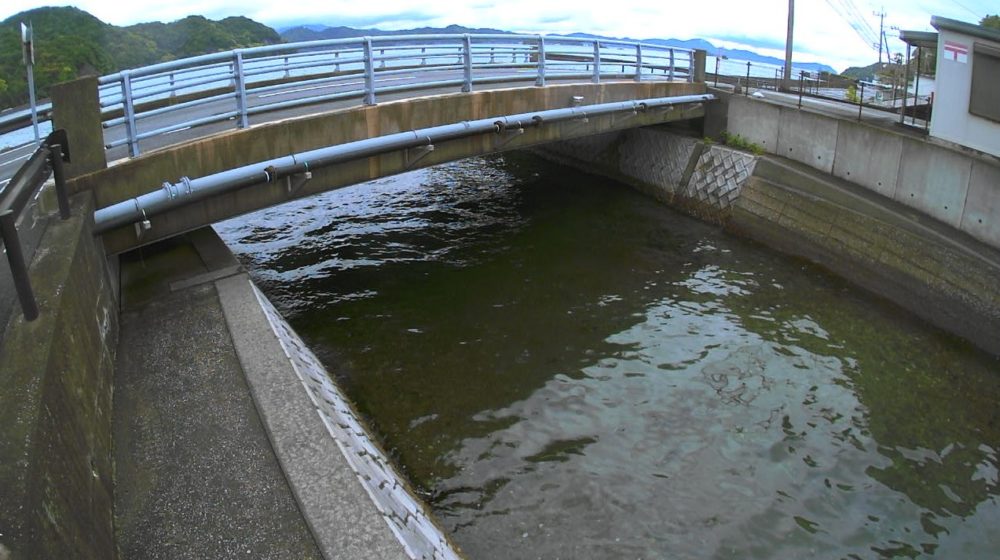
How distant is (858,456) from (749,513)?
2.05 meters

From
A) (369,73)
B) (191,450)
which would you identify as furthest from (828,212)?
A: (191,450)

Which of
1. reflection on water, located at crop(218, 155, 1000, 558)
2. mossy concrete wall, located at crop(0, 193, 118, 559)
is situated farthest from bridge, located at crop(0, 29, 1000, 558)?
reflection on water, located at crop(218, 155, 1000, 558)

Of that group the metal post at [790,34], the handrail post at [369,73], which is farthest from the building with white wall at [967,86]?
the metal post at [790,34]

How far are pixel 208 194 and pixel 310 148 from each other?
6.23ft

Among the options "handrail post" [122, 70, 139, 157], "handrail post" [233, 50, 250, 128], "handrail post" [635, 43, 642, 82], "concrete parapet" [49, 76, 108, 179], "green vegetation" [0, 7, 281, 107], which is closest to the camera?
"concrete parapet" [49, 76, 108, 179]

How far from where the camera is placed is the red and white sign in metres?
12.7

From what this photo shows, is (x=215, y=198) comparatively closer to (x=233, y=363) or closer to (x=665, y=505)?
(x=233, y=363)

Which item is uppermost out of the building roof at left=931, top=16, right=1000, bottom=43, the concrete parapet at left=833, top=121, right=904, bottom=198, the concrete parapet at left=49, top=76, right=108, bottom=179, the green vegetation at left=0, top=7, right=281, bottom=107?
the green vegetation at left=0, top=7, right=281, bottom=107

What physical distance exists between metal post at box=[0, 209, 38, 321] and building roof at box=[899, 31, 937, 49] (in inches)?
635

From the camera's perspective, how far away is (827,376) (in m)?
10.3

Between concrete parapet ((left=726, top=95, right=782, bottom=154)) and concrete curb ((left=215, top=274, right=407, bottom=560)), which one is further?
concrete parapet ((left=726, top=95, right=782, bottom=154))

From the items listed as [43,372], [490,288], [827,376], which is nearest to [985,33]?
[827,376]

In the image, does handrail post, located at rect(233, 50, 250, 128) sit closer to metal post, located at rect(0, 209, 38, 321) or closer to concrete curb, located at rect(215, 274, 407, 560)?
concrete curb, located at rect(215, 274, 407, 560)

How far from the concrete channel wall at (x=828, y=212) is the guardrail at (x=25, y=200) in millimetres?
12992
